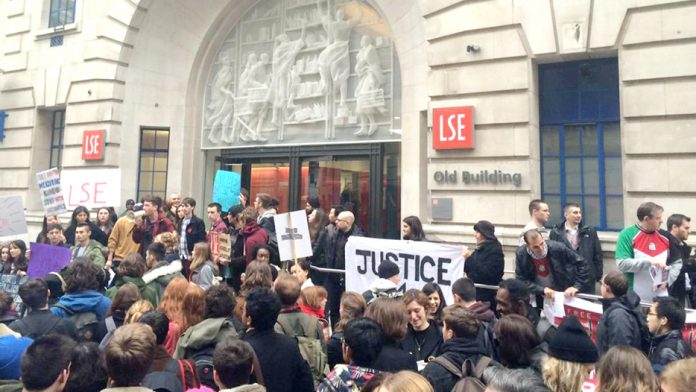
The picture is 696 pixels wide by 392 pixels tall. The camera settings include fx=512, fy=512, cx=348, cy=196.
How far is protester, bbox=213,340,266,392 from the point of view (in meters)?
3.25

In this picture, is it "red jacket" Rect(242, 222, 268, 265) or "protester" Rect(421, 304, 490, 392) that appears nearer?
"protester" Rect(421, 304, 490, 392)

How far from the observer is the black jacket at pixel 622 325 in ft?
16.0

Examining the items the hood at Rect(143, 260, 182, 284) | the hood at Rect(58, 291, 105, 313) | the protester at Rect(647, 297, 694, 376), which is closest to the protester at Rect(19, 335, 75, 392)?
the hood at Rect(58, 291, 105, 313)

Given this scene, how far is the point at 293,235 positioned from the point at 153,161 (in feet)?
32.4

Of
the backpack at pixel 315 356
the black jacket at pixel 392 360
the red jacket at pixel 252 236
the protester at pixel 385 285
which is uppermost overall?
the red jacket at pixel 252 236

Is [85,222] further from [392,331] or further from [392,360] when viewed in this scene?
[392,360]

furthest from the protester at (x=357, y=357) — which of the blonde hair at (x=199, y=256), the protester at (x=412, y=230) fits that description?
the protester at (x=412, y=230)

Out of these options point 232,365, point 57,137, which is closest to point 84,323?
point 232,365

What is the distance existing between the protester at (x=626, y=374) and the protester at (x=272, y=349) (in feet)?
6.79

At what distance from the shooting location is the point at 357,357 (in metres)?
3.66

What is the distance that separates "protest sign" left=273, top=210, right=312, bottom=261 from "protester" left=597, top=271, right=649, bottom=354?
15.1ft

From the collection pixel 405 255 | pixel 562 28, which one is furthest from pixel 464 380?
pixel 562 28

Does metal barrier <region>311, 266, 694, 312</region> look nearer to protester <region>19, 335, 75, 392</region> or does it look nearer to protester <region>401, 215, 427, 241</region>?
protester <region>401, 215, 427, 241</region>

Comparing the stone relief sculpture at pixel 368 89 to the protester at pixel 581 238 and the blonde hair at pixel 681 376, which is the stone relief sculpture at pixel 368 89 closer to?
the protester at pixel 581 238
